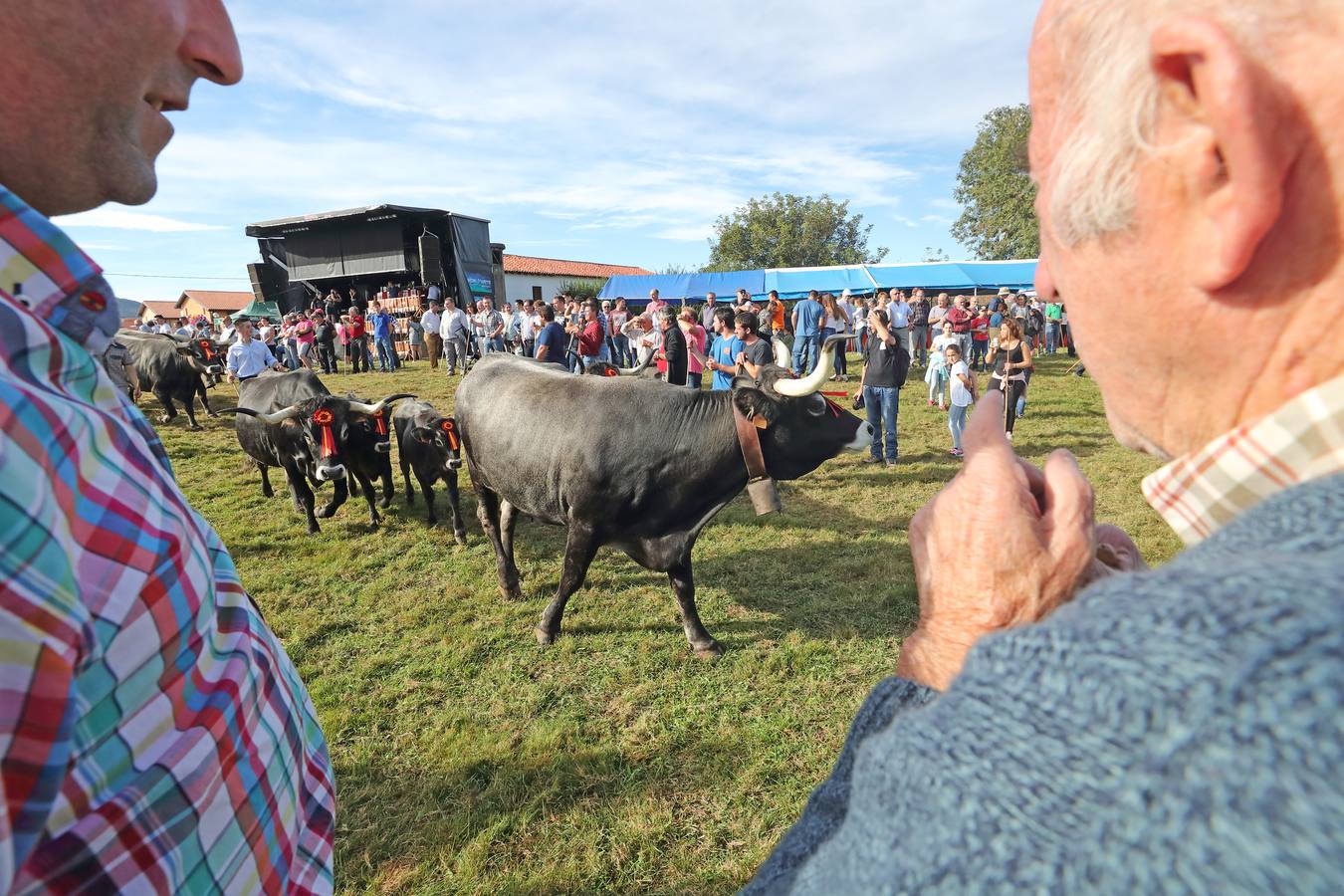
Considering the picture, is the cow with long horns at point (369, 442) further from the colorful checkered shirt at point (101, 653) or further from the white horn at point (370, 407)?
the colorful checkered shirt at point (101, 653)

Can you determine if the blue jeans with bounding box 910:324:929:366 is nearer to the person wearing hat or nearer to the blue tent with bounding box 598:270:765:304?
the blue tent with bounding box 598:270:765:304

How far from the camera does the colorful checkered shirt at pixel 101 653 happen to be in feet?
2.20

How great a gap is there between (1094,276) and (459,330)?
65.0 ft

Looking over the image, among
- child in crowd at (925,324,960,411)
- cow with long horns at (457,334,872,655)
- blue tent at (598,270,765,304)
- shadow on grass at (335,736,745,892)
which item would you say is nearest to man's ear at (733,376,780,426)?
cow with long horns at (457,334,872,655)

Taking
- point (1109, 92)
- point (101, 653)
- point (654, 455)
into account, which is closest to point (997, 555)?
point (1109, 92)

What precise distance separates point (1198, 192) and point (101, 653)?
1.26 metres

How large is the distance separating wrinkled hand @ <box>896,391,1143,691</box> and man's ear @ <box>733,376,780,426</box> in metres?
3.63

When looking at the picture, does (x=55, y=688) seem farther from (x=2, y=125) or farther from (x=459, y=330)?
(x=459, y=330)

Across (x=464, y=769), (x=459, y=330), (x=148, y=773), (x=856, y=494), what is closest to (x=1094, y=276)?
(x=148, y=773)

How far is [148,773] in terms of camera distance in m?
0.88

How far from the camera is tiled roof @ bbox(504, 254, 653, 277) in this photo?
4691 cm

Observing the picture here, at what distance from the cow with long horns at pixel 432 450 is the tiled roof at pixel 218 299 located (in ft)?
221

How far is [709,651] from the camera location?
15.0 feet

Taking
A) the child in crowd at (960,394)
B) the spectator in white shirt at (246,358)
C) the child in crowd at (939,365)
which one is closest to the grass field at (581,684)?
the child in crowd at (960,394)
